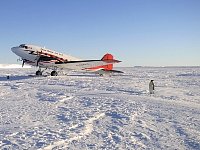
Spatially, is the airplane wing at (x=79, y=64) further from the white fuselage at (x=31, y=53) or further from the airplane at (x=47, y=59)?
the white fuselage at (x=31, y=53)

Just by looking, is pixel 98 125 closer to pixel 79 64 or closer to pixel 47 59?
pixel 47 59

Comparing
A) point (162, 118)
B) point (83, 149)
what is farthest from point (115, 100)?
point (83, 149)

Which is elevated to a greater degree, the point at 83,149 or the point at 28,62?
the point at 28,62

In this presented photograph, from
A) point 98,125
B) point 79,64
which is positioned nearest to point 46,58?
A: point 79,64

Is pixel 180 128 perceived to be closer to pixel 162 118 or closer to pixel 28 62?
pixel 162 118

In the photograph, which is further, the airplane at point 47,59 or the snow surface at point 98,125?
the airplane at point 47,59

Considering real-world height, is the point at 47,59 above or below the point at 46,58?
below

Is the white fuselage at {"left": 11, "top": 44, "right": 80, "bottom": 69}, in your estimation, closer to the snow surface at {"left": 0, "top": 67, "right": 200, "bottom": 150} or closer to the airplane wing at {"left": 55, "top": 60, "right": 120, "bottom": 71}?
the airplane wing at {"left": 55, "top": 60, "right": 120, "bottom": 71}

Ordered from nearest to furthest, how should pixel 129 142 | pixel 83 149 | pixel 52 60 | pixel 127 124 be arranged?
pixel 83 149
pixel 129 142
pixel 127 124
pixel 52 60

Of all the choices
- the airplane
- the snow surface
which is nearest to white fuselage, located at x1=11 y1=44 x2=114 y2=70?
the airplane

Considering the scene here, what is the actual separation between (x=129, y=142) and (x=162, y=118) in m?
3.59

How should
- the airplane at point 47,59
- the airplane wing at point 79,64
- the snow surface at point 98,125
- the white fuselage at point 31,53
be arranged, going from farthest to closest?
the airplane wing at point 79,64
the airplane at point 47,59
the white fuselage at point 31,53
the snow surface at point 98,125

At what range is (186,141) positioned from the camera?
777 cm

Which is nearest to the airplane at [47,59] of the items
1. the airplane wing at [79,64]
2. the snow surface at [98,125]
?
the airplane wing at [79,64]
